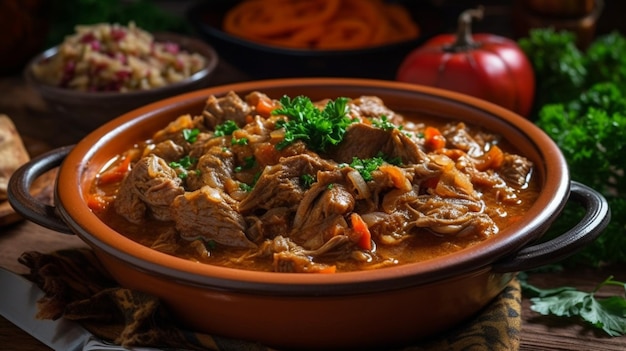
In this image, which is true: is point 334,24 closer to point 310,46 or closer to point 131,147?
point 310,46

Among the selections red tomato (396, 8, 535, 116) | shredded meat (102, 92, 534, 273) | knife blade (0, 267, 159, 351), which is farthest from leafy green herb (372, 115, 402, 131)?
red tomato (396, 8, 535, 116)

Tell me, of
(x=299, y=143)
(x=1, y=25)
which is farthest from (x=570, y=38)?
(x=1, y=25)

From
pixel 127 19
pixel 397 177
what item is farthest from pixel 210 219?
pixel 127 19

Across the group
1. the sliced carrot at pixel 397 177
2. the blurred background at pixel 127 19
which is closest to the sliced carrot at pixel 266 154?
the sliced carrot at pixel 397 177

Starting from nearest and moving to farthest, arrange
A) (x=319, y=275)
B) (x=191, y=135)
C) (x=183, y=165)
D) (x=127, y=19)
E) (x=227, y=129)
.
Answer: (x=319, y=275), (x=183, y=165), (x=227, y=129), (x=191, y=135), (x=127, y=19)

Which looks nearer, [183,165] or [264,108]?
[183,165]

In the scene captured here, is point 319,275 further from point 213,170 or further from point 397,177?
point 213,170
